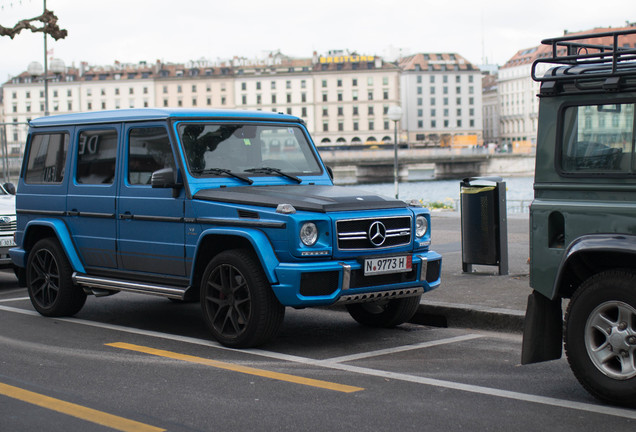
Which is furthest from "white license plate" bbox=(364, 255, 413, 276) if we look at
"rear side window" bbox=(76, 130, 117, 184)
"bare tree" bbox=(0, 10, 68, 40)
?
"bare tree" bbox=(0, 10, 68, 40)

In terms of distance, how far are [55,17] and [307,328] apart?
15.2 meters

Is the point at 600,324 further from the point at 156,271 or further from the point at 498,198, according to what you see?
the point at 498,198

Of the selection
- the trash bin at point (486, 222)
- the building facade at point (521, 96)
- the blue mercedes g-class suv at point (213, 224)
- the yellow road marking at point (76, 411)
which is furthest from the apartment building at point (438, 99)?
the yellow road marking at point (76, 411)

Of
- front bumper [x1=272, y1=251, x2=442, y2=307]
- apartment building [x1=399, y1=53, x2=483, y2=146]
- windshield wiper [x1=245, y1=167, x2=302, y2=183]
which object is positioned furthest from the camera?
apartment building [x1=399, y1=53, x2=483, y2=146]

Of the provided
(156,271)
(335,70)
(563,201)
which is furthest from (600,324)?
(335,70)

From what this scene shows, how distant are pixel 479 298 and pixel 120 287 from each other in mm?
3492

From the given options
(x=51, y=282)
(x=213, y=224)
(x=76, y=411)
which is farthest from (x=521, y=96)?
(x=76, y=411)

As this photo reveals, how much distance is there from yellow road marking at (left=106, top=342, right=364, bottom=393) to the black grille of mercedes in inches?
49.3

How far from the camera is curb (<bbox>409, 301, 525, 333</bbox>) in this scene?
8.35 meters

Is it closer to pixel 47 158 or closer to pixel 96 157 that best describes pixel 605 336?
pixel 96 157

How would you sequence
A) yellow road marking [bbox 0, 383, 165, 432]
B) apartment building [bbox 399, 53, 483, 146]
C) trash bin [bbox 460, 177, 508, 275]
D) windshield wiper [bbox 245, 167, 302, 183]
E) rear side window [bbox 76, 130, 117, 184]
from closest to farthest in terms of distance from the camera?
1. yellow road marking [bbox 0, 383, 165, 432]
2. windshield wiper [bbox 245, 167, 302, 183]
3. rear side window [bbox 76, 130, 117, 184]
4. trash bin [bbox 460, 177, 508, 275]
5. apartment building [bbox 399, 53, 483, 146]

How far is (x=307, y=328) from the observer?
28.8ft

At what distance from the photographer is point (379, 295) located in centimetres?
754

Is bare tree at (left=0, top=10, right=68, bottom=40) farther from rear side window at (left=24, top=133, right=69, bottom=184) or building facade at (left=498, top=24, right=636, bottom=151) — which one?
building facade at (left=498, top=24, right=636, bottom=151)
